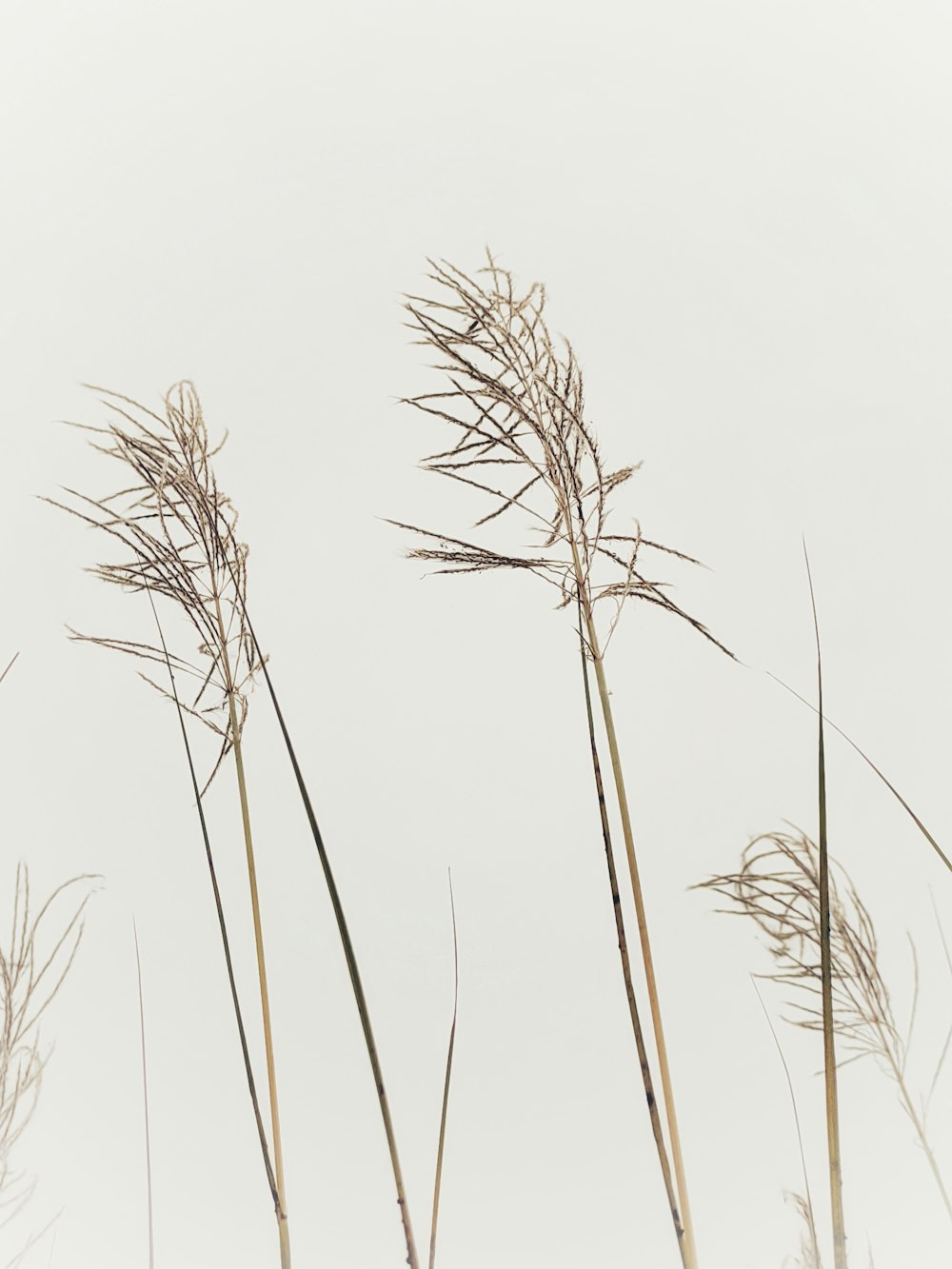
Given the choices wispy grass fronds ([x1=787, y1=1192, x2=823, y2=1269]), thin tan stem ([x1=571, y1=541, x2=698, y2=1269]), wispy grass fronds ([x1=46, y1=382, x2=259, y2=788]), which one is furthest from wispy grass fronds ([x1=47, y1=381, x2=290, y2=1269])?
→ wispy grass fronds ([x1=787, y1=1192, x2=823, y2=1269])

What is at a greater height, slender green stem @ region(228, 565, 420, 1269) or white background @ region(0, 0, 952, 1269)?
white background @ region(0, 0, 952, 1269)

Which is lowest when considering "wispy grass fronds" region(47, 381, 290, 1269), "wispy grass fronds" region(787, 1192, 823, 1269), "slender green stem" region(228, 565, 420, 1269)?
"wispy grass fronds" region(787, 1192, 823, 1269)

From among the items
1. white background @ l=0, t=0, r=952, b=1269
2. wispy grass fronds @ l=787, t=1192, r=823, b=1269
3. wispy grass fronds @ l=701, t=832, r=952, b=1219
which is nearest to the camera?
wispy grass fronds @ l=701, t=832, r=952, b=1219

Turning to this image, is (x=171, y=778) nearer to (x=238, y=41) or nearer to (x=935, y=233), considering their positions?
(x=238, y=41)

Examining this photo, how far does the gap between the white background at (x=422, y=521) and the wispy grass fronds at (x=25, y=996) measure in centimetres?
7

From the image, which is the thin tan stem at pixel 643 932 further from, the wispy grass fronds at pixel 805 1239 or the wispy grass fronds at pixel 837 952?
the wispy grass fronds at pixel 805 1239

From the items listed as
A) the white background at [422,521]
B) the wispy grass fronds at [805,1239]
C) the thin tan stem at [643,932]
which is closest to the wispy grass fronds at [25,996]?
the white background at [422,521]

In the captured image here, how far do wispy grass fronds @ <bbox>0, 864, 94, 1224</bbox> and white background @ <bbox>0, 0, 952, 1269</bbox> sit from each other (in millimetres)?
66

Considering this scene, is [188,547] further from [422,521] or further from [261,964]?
[422,521]

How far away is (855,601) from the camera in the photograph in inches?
70.1

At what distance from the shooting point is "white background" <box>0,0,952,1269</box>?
1.67 m

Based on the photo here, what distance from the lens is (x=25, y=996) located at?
1156 mm

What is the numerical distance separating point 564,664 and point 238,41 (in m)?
1.56

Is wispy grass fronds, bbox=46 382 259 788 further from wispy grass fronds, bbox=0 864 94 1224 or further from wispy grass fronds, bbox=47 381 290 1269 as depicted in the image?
wispy grass fronds, bbox=0 864 94 1224
